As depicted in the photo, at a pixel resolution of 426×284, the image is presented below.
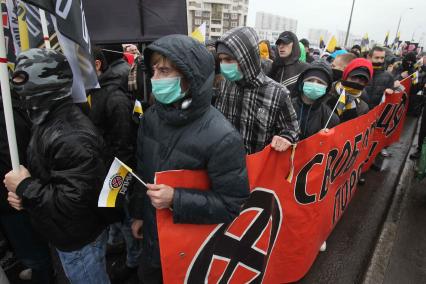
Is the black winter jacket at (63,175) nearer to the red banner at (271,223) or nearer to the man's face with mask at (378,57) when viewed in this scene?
the red banner at (271,223)

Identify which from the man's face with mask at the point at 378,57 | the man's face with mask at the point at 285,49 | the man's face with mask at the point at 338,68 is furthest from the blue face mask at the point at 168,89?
the man's face with mask at the point at 378,57

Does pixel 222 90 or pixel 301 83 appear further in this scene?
pixel 301 83

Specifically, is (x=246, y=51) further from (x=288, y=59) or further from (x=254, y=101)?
(x=288, y=59)

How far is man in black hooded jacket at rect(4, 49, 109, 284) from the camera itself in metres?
1.46

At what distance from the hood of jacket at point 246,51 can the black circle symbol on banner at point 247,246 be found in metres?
0.85

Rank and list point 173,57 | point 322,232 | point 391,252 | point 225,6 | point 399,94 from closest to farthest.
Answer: point 173,57
point 322,232
point 391,252
point 399,94
point 225,6

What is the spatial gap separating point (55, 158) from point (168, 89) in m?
0.65

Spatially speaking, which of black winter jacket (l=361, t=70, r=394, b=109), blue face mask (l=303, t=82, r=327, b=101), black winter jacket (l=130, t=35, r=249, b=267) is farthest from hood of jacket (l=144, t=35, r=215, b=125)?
black winter jacket (l=361, t=70, r=394, b=109)

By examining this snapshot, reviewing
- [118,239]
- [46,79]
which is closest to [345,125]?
[46,79]

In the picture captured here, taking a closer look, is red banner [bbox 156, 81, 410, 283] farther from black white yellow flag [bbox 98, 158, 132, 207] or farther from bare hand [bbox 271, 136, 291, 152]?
black white yellow flag [bbox 98, 158, 132, 207]

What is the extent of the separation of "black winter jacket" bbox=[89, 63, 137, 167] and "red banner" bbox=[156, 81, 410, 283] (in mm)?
Answer: 1193

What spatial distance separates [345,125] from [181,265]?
180 cm

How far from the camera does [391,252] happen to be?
3105 millimetres

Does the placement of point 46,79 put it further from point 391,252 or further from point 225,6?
point 225,6
